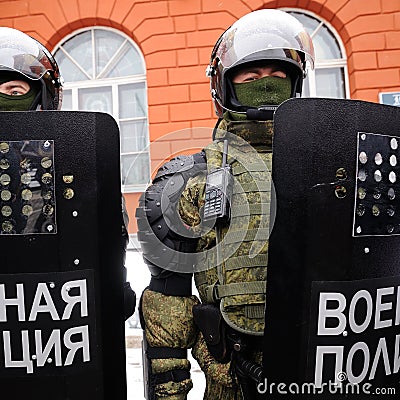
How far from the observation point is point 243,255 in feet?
3.87

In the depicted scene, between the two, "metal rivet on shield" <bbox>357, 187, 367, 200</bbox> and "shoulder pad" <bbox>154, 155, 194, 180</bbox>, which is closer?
"metal rivet on shield" <bbox>357, 187, 367, 200</bbox>

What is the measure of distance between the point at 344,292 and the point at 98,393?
0.54 metres

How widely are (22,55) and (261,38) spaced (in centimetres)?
65

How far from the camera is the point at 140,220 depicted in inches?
Result: 52.5

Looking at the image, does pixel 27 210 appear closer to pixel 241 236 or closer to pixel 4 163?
pixel 4 163

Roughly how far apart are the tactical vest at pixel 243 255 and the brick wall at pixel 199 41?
368 cm

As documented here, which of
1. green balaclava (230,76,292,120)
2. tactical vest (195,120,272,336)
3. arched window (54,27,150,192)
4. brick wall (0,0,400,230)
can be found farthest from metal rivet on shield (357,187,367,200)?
arched window (54,27,150,192)

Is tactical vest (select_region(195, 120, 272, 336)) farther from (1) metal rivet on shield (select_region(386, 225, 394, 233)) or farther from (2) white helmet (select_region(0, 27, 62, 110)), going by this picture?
(2) white helmet (select_region(0, 27, 62, 110))

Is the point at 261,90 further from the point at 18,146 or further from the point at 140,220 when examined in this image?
the point at 18,146

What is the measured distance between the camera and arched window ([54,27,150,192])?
17.5 ft

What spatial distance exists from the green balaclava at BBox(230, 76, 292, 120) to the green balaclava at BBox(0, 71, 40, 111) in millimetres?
543

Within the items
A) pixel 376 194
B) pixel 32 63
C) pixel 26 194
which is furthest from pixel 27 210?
pixel 376 194

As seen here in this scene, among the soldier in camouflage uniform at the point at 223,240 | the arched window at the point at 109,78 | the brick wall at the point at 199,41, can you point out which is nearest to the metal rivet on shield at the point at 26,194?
the soldier in camouflage uniform at the point at 223,240

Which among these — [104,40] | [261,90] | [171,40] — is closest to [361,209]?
[261,90]
